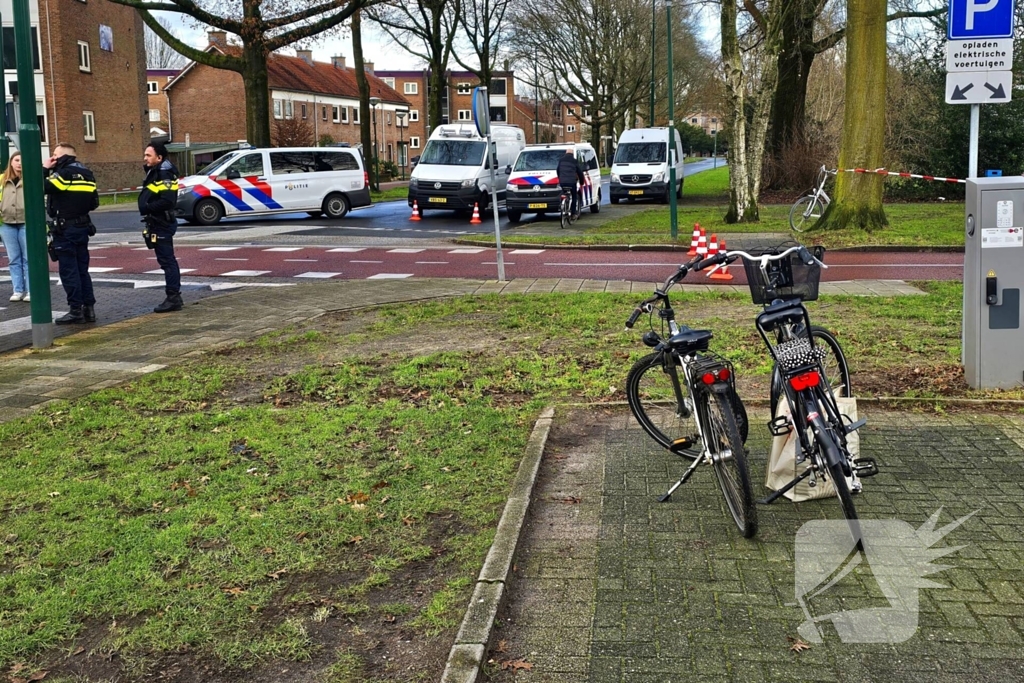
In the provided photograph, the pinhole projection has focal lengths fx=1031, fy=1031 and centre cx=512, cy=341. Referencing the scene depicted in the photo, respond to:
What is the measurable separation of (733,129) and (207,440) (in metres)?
17.1

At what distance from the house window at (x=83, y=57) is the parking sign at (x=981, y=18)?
47.2 meters

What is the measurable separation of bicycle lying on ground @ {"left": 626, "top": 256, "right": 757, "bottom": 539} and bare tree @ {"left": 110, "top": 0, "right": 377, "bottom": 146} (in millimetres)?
27541

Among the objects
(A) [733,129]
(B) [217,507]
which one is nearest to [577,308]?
(B) [217,507]

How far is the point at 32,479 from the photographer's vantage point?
Answer: 18.4 ft

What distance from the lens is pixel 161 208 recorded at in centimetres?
1138

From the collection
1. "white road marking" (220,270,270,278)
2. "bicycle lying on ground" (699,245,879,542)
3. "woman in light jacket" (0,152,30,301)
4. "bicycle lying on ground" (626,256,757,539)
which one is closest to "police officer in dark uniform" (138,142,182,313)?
"woman in light jacket" (0,152,30,301)

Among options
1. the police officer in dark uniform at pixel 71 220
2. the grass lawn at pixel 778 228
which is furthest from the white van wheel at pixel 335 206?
the police officer in dark uniform at pixel 71 220

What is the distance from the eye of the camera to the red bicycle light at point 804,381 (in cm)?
456

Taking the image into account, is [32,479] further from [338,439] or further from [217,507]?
[338,439]

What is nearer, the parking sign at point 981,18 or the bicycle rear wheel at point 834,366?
the bicycle rear wheel at point 834,366

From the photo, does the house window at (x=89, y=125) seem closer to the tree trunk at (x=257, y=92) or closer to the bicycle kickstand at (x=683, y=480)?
the tree trunk at (x=257, y=92)

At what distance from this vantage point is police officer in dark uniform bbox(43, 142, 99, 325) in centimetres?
1052

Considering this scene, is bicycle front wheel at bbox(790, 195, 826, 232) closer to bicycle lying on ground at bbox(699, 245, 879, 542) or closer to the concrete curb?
the concrete curb

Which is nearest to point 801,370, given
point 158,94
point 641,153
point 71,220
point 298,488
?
point 298,488
